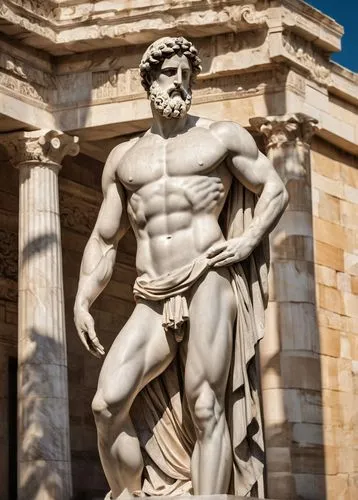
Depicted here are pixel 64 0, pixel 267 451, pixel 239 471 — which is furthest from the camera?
pixel 64 0

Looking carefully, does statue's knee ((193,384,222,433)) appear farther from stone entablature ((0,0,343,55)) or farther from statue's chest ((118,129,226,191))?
stone entablature ((0,0,343,55))

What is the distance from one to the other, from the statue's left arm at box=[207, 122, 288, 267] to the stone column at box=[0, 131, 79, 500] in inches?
512

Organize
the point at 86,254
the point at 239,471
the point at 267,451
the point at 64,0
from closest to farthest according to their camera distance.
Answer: the point at 239,471 → the point at 86,254 → the point at 267,451 → the point at 64,0

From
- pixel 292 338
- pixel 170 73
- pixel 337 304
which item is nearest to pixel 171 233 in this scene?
pixel 170 73

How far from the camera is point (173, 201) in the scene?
11.2 meters

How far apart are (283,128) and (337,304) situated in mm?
3094

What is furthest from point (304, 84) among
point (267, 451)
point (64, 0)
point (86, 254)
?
point (86, 254)

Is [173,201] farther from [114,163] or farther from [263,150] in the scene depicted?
[263,150]

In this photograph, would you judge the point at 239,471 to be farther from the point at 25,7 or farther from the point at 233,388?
the point at 25,7

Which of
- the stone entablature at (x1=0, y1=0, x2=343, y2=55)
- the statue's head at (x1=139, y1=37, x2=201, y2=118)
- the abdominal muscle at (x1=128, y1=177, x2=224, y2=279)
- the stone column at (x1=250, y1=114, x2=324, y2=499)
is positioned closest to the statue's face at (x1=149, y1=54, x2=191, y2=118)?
the statue's head at (x1=139, y1=37, x2=201, y2=118)

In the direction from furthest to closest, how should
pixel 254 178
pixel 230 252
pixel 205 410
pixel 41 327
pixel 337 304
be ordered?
pixel 337 304 < pixel 41 327 < pixel 254 178 < pixel 230 252 < pixel 205 410

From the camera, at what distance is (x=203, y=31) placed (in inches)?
971

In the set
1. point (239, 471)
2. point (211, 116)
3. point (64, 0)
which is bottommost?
point (239, 471)

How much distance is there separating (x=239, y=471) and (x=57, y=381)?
44.7ft
